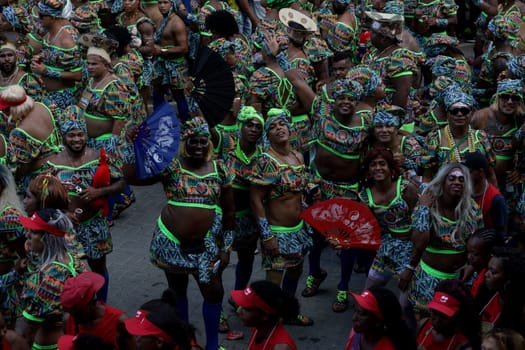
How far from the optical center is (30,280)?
5.78 metres

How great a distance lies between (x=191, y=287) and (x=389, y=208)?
2.52 metres

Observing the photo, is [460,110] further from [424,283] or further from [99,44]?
[99,44]

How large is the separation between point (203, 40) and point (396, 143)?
15.1 ft

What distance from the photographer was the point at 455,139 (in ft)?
24.9

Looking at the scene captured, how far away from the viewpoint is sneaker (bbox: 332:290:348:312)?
7953 mm

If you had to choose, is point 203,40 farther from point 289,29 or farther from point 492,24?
point 492,24

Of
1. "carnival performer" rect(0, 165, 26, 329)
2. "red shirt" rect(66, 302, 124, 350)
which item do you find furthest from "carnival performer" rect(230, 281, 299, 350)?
"carnival performer" rect(0, 165, 26, 329)

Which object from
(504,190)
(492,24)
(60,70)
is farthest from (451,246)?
(60,70)

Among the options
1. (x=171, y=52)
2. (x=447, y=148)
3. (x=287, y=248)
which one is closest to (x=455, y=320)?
(x=287, y=248)

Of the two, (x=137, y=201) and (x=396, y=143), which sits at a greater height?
(x=396, y=143)

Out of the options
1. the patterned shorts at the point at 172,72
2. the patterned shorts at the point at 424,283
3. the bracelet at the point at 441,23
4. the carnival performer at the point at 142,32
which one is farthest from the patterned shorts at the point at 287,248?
the bracelet at the point at 441,23

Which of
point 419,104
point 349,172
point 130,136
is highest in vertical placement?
point 130,136

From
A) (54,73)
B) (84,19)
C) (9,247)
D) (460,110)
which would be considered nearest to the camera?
(9,247)

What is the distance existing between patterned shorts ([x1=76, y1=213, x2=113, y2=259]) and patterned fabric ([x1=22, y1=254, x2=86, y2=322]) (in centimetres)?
155
